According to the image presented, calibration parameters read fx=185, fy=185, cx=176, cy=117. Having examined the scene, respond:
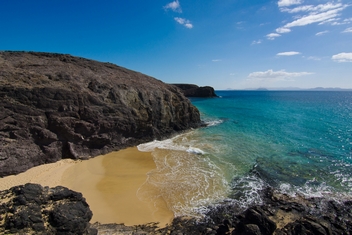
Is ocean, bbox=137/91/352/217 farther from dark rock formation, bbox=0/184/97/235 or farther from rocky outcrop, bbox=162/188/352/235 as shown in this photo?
dark rock formation, bbox=0/184/97/235

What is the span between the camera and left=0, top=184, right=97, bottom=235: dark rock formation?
21.7 feet

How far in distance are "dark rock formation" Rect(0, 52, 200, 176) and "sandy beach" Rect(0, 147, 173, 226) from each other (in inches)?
57.4

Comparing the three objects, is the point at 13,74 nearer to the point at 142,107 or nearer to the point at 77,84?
the point at 77,84

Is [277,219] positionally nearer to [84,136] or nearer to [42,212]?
[42,212]

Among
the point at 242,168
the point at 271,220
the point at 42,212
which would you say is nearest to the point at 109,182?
the point at 42,212

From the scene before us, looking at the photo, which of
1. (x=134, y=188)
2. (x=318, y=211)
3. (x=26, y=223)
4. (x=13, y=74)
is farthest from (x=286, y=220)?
(x=13, y=74)

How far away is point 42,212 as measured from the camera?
738cm

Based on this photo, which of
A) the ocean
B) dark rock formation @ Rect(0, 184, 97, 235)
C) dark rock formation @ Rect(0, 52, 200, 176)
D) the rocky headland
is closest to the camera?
dark rock formation @ Rect(0, 184, 97, 235)

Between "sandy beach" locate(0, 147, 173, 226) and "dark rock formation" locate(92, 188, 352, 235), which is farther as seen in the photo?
"sandy beach" locate(0, 147, 173, 226)

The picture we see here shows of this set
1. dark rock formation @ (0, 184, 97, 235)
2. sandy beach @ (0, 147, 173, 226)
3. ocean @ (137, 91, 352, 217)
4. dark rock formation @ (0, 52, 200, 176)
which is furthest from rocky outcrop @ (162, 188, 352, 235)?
dark rock formation @ (0, 52, 200, 176)

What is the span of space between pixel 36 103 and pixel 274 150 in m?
25.8

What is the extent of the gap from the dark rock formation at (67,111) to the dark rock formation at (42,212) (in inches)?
369

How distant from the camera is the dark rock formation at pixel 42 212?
6.62 m

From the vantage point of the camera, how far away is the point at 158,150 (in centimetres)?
2158
